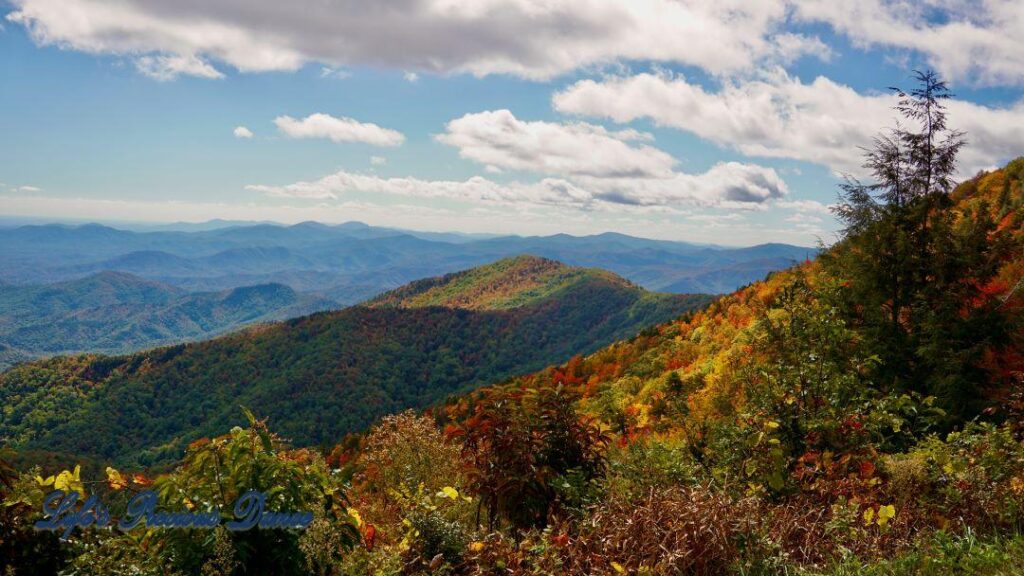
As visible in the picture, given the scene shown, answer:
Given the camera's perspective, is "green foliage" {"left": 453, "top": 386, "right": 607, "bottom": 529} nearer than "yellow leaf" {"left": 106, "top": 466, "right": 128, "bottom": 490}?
No

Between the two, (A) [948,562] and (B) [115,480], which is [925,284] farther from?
(B) [115,480]

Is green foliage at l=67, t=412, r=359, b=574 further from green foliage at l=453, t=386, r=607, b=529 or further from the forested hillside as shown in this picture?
the forested hillside

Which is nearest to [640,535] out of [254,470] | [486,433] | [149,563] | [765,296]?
[486,433]

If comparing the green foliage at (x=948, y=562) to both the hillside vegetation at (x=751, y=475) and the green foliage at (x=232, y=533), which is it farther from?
the green foliage at (x=232, y=533)

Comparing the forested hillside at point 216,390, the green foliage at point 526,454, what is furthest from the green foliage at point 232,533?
the forested hillside at point 216,390

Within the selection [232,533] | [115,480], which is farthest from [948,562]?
[115,480]

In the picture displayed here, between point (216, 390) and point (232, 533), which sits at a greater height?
point (232, 533)

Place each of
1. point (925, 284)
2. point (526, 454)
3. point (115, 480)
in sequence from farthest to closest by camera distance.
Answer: point (925, 284) < point (526, 454) < point (115, 480)

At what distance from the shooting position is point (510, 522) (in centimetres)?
571

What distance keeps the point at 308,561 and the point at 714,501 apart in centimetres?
351

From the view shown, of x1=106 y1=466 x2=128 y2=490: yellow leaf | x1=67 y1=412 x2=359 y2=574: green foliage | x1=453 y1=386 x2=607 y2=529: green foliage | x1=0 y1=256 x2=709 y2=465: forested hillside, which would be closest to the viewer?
x1=67 y1=412 x2=359 y2=574: green foliage

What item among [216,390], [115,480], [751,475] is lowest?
[216,390]

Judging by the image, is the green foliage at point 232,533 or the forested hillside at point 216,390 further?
the forested hillside at point 216,390

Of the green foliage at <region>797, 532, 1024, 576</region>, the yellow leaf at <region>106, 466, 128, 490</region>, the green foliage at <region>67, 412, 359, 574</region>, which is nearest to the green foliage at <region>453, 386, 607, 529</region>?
the green foliage at <region>67, 412, 359, 574</region>
